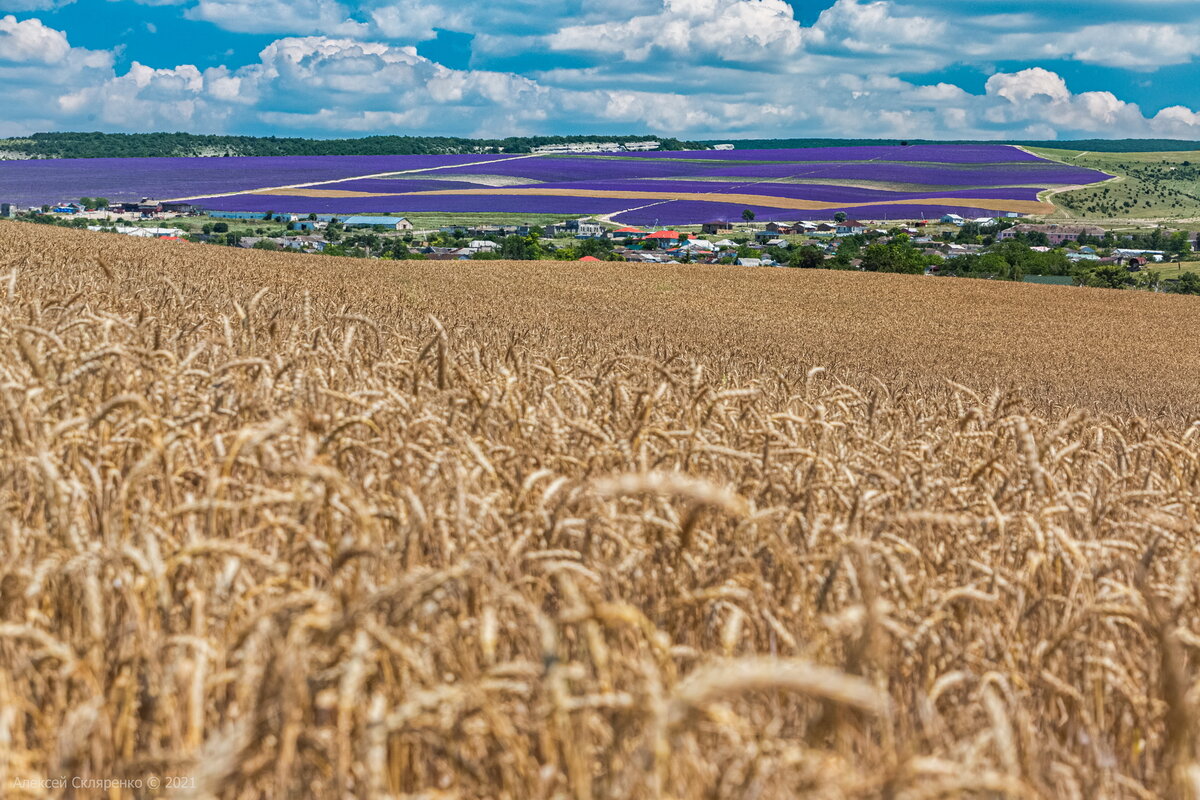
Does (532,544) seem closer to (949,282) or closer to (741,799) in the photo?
(741,799)

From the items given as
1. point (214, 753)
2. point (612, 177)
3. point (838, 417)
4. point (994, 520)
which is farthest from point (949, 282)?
point (612, 177)

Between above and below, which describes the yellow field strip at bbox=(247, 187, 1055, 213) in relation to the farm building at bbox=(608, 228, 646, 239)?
above

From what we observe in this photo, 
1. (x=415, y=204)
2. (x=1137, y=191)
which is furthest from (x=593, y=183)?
(x=1137, y=191)

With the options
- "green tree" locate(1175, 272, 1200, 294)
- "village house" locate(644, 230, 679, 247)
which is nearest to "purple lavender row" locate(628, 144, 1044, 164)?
"village house" locate(644, 230, 679, 247)

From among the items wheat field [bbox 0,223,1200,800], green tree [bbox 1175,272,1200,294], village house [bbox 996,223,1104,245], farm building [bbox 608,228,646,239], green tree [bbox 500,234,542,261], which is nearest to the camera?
wheat field [bbox 0,223,1200,800]

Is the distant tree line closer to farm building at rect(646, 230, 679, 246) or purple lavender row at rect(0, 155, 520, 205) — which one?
purple lavender row at rect(0, 155, 520, 205)

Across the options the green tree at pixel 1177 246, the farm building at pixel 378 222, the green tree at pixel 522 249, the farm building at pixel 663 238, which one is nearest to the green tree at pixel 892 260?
the green tree at pixel 522 249

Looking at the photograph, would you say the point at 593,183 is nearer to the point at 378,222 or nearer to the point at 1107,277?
the point at 378,222
